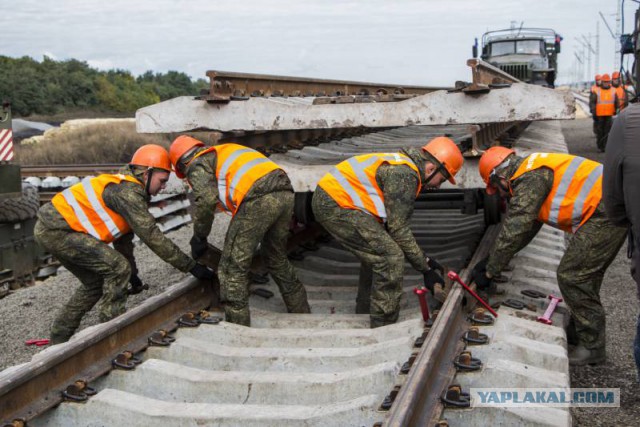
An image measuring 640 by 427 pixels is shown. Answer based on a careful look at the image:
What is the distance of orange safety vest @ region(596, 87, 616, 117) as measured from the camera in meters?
17.3

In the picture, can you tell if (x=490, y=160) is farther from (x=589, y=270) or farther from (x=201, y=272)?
(x=201, y=272)

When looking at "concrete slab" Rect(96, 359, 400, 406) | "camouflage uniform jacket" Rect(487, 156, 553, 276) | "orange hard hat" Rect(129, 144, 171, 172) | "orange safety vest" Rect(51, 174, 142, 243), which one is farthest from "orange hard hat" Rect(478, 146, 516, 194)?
"orange safety vest" Rect(51, 174, 142, 243)

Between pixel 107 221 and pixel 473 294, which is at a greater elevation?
pixel 107 221

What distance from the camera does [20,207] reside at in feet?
32.4

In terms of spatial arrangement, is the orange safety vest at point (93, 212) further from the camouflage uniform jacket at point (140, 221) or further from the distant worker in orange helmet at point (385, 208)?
the distant worker in orange helmet at point (385, 208)

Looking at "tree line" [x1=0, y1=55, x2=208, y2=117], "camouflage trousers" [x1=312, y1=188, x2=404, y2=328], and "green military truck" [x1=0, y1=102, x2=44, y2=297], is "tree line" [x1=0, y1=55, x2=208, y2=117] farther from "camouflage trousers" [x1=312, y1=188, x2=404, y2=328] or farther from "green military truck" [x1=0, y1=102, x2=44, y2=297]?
"camouflage trousers" [x1=312, y1=188, x2=404, y2=328]

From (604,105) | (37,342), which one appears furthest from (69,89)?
(37,342)

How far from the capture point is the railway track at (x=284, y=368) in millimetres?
3543

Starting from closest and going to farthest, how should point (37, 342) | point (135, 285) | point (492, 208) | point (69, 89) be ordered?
1. point (37, 342)
2. point (135, 285)
3. point (492, 208)
4. point (69, 89)

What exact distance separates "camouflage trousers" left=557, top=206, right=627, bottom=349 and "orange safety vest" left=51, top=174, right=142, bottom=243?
3124 millimetres

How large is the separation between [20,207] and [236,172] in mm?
5637

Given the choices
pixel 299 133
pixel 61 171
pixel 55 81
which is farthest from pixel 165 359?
pixel 55 81

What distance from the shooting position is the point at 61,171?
1412cm

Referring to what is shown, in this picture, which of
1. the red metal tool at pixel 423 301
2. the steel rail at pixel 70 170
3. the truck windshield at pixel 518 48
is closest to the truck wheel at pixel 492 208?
the red metal tool at pixel 423 301
